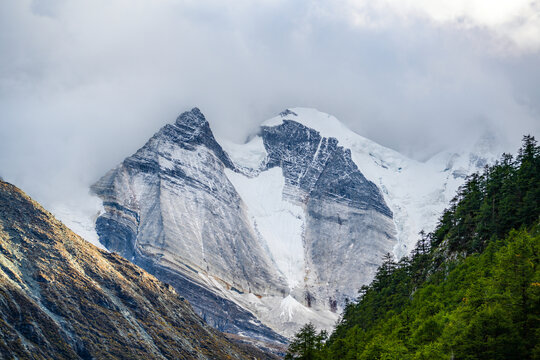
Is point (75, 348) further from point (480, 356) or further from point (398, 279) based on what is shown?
point (480, 356)

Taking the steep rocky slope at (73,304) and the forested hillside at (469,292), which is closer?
the forested hillside at (469,292)

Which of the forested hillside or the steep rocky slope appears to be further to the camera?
the steep rocky slope

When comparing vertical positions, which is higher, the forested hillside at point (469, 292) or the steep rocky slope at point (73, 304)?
the forested hillside at point (469, 292)

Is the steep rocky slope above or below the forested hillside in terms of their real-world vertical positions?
below
